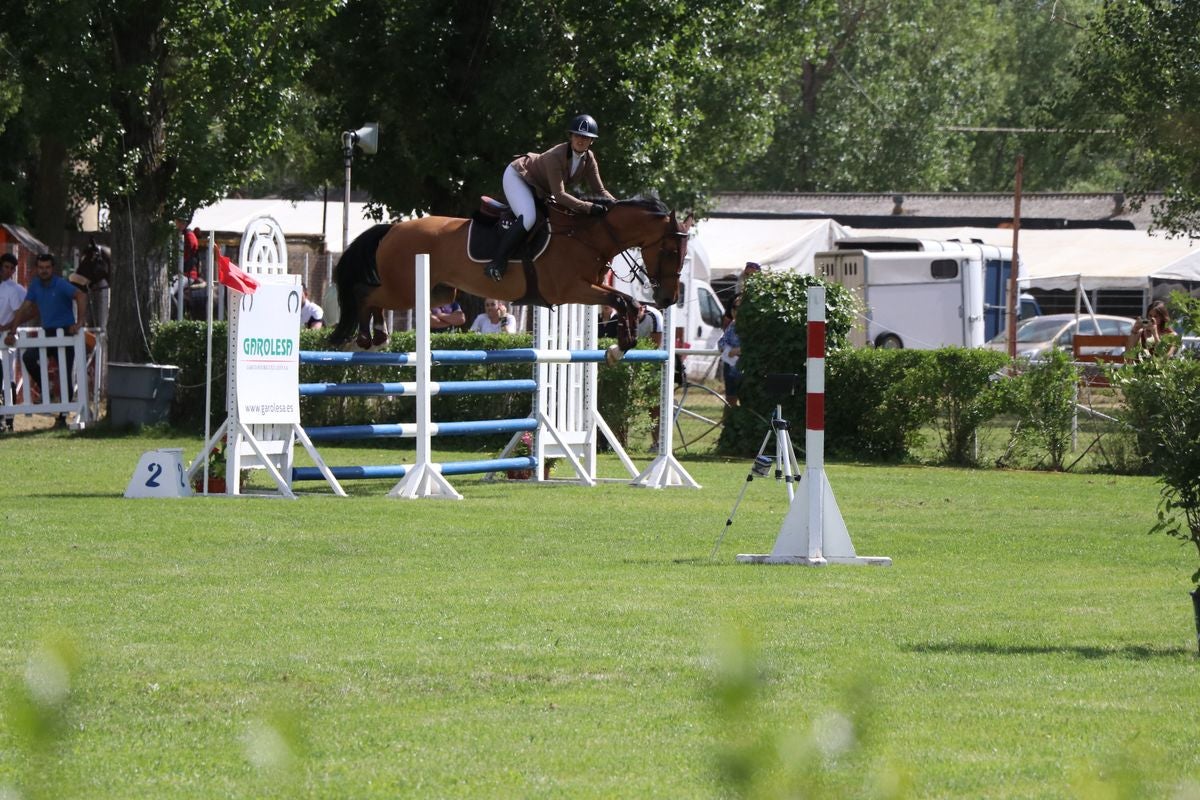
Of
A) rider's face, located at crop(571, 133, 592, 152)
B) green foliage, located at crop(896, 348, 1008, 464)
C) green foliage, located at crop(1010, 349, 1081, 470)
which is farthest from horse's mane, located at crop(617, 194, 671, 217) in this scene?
Answer: green foliage, located at crop(1010, 349, 1081, 470)

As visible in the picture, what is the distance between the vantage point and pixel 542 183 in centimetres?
1413

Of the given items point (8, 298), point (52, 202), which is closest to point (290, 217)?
point (52, 202)

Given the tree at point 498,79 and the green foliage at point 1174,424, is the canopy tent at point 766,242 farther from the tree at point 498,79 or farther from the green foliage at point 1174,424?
the green foliage at point 1174,424

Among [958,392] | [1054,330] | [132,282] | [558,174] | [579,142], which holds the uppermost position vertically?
[579,142]

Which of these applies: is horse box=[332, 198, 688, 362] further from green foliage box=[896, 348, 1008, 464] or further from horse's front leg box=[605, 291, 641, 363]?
green foliage box=[896, 348, 1008, 464]

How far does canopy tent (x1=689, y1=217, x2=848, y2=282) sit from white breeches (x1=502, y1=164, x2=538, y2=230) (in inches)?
815

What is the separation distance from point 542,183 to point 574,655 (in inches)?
324

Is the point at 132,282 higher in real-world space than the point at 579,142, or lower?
lower

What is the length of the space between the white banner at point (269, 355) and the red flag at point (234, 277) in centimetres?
9

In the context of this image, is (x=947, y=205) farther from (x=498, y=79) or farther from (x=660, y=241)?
(x=660, y=241)

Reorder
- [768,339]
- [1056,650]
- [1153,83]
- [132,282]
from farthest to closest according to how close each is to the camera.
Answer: [1153,83]
[132,282]
[768,339]
[1056,650]

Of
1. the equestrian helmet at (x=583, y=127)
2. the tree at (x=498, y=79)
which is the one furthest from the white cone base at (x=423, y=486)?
the tree at (x=498, y=79)

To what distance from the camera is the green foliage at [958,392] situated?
752 inches

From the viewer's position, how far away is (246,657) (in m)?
6.24
